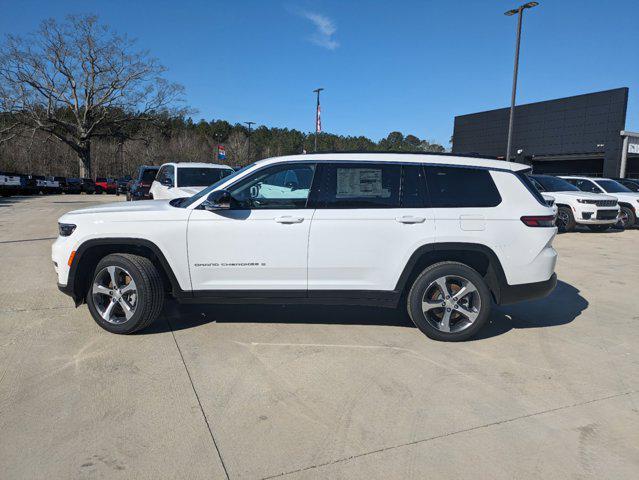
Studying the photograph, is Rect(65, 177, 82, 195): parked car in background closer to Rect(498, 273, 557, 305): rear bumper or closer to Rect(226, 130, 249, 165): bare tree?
Rect(226, 130, 249, 165): bare tree

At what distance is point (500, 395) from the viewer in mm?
3434

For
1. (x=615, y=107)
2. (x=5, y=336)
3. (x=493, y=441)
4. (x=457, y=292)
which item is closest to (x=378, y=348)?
(x=457, y=292)

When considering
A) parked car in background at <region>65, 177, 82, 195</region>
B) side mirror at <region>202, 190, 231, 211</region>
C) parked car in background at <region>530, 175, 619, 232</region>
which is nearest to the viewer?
side mirror at <region>202, 190, 231, 211</region>

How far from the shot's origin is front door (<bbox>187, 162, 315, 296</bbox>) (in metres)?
4.27

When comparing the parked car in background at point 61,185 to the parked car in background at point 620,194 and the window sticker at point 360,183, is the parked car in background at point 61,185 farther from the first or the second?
the window sticker at point 360,183

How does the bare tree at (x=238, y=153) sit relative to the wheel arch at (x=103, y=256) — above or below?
above

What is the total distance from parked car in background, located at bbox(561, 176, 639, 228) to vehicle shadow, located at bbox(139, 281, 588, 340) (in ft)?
35.2

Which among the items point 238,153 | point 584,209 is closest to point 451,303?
point 584,209

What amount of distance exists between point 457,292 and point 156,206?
3094 mm

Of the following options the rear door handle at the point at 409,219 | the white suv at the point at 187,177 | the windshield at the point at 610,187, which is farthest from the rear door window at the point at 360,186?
the windshield at the point at 610,187

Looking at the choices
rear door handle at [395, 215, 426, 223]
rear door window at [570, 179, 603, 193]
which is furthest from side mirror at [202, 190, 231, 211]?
rear door window at [570, 179, 603, 193]

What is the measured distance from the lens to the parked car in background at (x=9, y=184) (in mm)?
30263

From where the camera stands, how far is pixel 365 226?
4.27 m

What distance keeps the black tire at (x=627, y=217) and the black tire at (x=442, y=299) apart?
1283 centimetres
